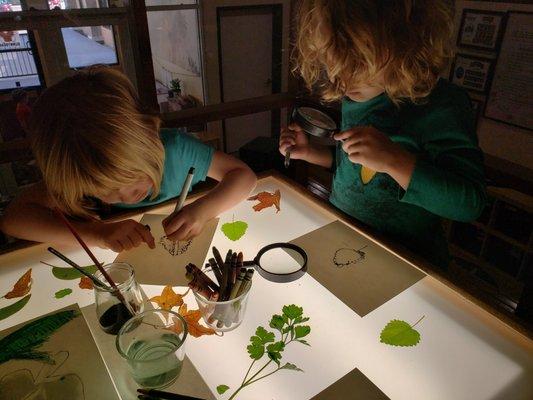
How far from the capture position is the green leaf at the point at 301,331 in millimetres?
686

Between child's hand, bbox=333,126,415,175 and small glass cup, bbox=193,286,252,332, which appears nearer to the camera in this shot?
small glass cup, bbox=193,286,252,332

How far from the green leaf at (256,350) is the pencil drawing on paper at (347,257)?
267 millimetres

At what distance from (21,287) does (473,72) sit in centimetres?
226

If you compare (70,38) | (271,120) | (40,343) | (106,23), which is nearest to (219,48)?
(271,120)

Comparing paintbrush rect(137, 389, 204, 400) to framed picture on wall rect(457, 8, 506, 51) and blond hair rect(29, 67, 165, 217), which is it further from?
framed picture on wall rect(457, 8, 506, 51)

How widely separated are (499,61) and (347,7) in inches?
62.0

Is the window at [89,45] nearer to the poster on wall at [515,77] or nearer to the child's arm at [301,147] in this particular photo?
the child's arm at [301,147]

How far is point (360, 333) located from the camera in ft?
2.28

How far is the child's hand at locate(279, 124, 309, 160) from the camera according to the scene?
119cm

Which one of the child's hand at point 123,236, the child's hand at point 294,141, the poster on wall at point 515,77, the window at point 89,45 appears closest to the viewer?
the child's hand at point 123,236

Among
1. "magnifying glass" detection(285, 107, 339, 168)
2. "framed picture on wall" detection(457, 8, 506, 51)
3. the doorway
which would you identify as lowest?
the doorway

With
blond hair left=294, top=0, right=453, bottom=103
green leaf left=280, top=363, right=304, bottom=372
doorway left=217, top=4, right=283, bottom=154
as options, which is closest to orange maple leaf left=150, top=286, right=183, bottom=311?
green leaf left=280, top=363, right=304, bottom=372

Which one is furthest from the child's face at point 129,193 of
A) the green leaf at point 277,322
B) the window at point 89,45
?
the window at point 89,45

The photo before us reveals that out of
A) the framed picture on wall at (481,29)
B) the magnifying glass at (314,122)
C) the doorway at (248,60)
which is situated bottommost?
the doorway at (248,60)
